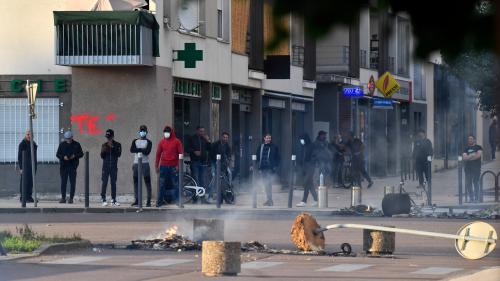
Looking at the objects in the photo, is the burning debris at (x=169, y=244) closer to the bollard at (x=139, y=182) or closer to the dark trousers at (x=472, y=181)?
the bollard at (x=139, y=182)

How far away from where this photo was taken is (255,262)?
1471 cm

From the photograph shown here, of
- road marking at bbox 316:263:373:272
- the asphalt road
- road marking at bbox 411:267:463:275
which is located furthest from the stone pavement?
road marking at bbox 411:267:463:275

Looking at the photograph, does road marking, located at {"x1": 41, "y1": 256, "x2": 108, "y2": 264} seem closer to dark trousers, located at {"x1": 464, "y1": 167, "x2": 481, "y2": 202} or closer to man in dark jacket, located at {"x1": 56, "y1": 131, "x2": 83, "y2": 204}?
man in dark jacket, located at {"x1": 56, "y1": 131, "x2": 83, "y2": 204}

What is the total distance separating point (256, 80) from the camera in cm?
3781

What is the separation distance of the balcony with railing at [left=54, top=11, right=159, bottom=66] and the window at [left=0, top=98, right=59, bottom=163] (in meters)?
1.80

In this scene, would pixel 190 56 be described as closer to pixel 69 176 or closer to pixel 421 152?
pixel 69 176

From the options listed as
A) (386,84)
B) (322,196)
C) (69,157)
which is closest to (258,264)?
(322,196)

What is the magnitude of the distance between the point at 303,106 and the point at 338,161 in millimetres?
4394

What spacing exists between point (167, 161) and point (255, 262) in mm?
13064

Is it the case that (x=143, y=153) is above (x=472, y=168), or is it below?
above

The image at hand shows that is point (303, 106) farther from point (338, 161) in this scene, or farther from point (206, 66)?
point (206, 66)

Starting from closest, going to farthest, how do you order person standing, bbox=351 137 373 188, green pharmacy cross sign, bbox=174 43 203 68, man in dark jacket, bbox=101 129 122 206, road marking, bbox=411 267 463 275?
road marking, bbox=411 267 463 275 → man in dark jacket, bbox=101 129 122 206 → green pharmacy cross sign, bbox=174 43 203 68 → person standing, bbox=351 137 373 188

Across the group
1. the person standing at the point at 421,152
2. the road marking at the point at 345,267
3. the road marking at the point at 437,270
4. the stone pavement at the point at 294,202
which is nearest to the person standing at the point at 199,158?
the stone pavement at the point at 294,202

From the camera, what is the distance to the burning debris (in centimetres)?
1625
